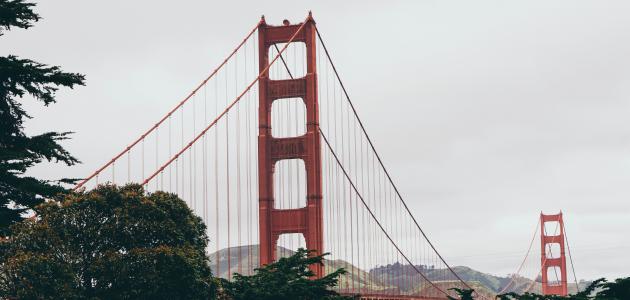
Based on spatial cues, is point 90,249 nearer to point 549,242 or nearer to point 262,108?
point 262,108

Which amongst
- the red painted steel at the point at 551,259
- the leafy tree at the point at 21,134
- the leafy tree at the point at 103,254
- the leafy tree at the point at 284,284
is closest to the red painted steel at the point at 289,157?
the leafy tree at the point at 103,254

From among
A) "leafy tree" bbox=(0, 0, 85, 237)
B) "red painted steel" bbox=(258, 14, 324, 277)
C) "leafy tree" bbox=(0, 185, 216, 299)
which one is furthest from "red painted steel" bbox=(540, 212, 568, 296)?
"leafy tree" bbox=(0, 0, 85, 237)

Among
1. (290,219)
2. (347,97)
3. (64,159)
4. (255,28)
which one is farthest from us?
(347,97)

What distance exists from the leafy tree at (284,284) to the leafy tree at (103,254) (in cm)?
517

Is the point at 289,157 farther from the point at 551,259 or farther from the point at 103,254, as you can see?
the point at 551,259

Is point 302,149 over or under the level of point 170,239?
over

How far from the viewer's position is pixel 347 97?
8438cm

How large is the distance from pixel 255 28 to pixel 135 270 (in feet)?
91.1

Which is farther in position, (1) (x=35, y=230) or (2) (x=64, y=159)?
(1) (x=35, y=230)

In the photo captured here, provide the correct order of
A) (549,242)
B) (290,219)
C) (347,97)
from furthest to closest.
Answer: (549,242) → (347,97) → (290,219)

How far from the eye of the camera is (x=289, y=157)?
67.1 m

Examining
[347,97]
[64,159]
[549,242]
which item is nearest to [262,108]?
[347,97]

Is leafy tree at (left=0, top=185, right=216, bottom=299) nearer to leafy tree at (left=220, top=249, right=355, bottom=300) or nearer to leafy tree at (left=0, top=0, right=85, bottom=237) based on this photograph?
leafy tree at (left=220, top=249, right=355, bottom=300)

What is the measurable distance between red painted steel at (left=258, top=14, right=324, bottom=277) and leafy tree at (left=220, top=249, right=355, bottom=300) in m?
20.4
